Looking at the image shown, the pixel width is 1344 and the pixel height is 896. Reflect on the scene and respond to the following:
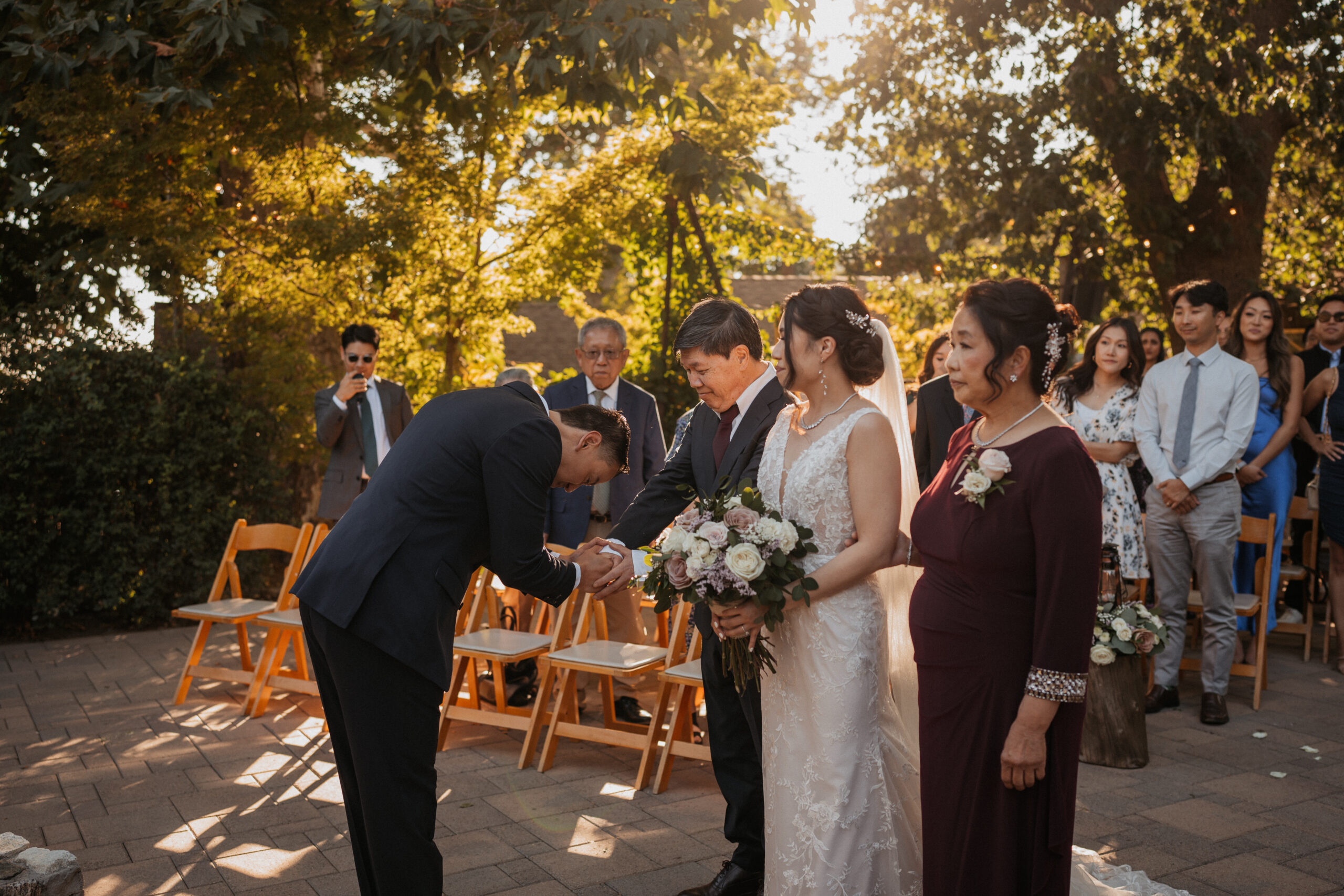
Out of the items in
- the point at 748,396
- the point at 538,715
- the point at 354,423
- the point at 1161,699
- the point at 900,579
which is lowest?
the point at 538,715

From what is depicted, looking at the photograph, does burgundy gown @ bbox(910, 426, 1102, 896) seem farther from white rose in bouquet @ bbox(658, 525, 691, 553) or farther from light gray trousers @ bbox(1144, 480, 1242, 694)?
light gray trousers @ bbox(1144, 480, 1242, 694)

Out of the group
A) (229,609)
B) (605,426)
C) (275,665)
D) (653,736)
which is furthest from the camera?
(229,609)

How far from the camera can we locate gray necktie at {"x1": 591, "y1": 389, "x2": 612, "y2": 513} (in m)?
6.68

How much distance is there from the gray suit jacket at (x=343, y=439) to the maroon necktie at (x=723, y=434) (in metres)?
3.89

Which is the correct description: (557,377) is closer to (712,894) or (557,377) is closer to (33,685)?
(33,685)

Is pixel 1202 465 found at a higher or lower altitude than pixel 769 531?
higher

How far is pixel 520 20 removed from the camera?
6.93m

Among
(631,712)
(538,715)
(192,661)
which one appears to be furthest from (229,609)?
(631,712)

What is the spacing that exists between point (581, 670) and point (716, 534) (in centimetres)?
263

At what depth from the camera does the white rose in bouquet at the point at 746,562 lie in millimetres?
3041

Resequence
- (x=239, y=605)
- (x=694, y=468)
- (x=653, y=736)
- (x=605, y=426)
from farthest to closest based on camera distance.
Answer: (x=239, y=605) → (x=653, y=736) → (x=694, y=468) → (x=605, y=426)

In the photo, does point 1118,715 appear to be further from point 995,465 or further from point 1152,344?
point 1152,344

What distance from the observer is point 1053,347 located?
2799 mm

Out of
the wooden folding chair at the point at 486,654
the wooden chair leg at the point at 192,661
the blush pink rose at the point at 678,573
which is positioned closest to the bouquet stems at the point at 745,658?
the blush pink rose at the point at 678,573
